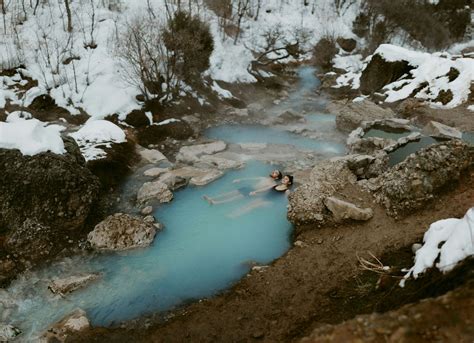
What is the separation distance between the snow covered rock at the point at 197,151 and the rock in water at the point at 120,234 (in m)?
4.86

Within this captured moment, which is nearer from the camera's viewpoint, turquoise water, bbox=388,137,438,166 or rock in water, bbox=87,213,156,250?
rock in water, bbox=87,213,156,250

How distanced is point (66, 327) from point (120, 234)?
301 centimetres

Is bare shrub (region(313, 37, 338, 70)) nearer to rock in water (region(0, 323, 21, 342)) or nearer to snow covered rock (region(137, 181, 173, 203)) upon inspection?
snow covered rock (region(137, 181, 173, 203))

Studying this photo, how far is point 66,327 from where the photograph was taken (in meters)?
7.41

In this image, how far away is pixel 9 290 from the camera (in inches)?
332

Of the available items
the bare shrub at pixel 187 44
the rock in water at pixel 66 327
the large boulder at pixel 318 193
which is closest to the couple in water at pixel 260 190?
the large boulder at pixel 318 193

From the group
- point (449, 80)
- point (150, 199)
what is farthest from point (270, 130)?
point (449, 80)

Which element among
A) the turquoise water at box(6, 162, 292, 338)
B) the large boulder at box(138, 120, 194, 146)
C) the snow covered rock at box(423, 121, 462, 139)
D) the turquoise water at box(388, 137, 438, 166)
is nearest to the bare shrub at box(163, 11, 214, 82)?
the large boulder at box(138, 120, 194, 146)

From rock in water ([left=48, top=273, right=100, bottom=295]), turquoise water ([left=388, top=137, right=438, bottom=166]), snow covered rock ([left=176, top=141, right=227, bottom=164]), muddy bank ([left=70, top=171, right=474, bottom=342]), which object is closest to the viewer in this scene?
muddy bank ([left=70, top=171, right=474, bottom=342])

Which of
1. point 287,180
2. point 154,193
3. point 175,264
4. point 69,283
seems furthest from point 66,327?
point 287,180

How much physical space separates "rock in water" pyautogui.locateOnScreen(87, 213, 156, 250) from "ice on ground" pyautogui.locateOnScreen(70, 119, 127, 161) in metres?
3.84

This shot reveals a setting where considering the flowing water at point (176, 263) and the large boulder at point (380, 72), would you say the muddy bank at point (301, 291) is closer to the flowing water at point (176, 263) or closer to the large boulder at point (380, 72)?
the flowing water at point (176, 263)

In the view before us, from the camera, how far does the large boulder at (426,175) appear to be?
934 centimetres

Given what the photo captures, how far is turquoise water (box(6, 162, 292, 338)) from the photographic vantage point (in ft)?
26.6
